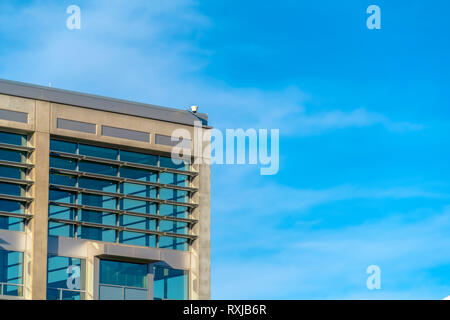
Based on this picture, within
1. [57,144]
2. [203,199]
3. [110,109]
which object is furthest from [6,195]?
[203,199]

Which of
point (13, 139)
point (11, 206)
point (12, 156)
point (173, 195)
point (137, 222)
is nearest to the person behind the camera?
point (11, 206)

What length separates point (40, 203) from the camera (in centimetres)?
4753

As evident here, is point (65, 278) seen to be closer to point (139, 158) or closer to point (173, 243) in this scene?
point (173, 243)

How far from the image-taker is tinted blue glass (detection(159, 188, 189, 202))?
51594 mm

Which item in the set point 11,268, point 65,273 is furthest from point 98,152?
point 11,268

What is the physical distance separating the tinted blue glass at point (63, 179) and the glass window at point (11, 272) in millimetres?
4028

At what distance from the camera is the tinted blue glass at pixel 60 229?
4794 centimetres

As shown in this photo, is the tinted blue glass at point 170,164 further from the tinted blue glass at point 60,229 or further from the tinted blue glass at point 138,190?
the tinted blue glass at point 60,229

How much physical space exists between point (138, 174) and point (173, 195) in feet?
7.31

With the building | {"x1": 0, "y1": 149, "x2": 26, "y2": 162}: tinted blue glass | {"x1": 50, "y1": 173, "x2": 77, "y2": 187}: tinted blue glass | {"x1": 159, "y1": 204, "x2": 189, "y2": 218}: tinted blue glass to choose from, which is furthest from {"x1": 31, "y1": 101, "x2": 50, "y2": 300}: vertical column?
{"x1": 159, "y1": 204, "x2": 189, "y2": 218}: tinted blue glass

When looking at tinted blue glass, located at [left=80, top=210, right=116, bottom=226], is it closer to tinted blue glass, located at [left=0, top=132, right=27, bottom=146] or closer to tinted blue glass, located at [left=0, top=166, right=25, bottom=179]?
tinted blue glass, located at [left=0, top=166, right=25, bottom=179]

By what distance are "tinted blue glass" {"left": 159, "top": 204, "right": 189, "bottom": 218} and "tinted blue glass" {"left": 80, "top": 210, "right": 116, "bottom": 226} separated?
2820 millimetres

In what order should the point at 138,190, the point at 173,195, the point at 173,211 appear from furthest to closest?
the point at 173,195, the point at 173,211, the point at 138,190
